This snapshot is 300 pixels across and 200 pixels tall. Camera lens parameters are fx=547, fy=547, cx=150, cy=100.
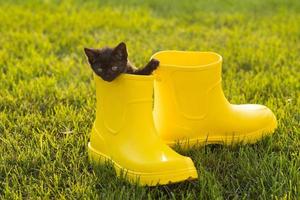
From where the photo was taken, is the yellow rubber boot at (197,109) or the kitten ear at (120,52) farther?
the yellow rubber boot at (197,109)

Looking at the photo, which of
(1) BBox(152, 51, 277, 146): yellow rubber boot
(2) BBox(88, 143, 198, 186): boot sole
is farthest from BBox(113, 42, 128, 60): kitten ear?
(2) BBox(88, 143, 198, 186): boot sole

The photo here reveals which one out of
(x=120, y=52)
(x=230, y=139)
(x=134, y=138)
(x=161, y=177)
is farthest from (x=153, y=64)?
(x=230, y=139)

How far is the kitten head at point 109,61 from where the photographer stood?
2.03 metres

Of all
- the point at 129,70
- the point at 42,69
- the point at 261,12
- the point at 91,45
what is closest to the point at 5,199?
the point at 129,70

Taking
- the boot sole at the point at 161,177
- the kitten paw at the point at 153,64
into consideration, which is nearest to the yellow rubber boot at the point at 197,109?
the kitten paw at the point at 153,64

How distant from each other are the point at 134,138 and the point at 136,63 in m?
1.63

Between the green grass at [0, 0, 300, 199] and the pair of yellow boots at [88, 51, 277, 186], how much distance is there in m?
0.06

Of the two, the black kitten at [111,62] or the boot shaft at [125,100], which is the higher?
the black kitten at [111,62]

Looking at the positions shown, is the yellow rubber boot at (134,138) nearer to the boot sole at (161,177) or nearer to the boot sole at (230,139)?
the boot sole at (161,177)

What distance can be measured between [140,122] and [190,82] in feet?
1.00

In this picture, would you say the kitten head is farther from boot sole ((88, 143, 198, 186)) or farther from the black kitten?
boot sole ((88, 143, 198, 186))

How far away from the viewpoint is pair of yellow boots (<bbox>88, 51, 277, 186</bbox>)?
203cm

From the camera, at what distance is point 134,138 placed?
81.8 inches

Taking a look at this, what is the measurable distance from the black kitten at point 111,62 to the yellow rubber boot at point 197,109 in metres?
0.19
